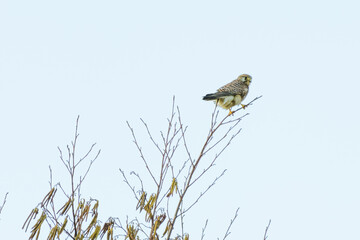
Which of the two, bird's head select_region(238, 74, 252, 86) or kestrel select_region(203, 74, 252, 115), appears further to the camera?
bird's head select_region(238, 74, 252, 86)

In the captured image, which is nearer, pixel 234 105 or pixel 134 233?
pixel 134 233

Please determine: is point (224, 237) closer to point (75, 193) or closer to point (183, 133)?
point (183, 133)

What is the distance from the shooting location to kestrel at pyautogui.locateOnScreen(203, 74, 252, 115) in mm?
7432

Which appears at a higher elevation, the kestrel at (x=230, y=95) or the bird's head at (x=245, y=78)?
the bird's head at (x=245, y=78)

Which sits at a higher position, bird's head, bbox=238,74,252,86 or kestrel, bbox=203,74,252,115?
bird's head, bbox=238,74,252,86

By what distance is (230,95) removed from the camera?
26.3 ft

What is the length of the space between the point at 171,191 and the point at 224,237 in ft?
1.63

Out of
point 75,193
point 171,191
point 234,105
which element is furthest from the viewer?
point 234,105

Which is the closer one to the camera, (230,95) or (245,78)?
(230,95)

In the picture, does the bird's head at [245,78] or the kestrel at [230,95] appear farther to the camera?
the bird's head at [245,78]

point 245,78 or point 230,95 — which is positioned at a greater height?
point 245,78

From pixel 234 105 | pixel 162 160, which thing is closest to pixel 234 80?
pixel 234 105

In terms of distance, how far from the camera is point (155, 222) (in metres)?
3.41

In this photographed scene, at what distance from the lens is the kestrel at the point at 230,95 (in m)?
7.43
